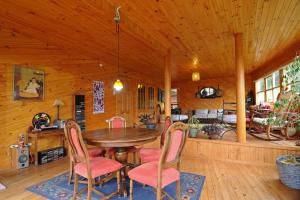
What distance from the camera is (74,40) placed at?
12.6 feet

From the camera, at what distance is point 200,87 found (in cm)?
1023

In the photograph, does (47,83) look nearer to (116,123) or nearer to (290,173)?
(116,123)

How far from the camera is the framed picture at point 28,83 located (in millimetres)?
3432

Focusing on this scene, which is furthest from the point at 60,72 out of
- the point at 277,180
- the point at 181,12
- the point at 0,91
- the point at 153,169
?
the point at 277,180

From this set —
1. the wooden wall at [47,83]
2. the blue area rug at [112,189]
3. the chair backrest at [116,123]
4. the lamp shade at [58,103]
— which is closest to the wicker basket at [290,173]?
the blue area rug at [112,189]

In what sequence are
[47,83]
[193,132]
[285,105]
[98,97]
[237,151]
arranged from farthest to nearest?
1. [98,97]
2. [193,132]
3. [47,83]
4. [237,151]
5. [285,105]

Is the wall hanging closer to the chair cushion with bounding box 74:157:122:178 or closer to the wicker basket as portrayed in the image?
the chair cushion with bounding box 74:157:122:178

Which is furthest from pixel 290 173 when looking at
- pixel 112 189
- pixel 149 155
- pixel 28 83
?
pixel 28 83

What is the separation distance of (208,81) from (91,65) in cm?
702

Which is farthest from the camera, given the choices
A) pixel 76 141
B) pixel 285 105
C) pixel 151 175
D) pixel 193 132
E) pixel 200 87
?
pixel 200 87

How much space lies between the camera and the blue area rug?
2279 mm

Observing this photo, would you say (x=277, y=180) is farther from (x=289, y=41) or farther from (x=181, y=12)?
(x=289, y=41)

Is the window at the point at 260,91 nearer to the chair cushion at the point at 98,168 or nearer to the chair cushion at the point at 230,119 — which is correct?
the chair cushion at the point at 230,119

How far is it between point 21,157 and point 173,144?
306cm
